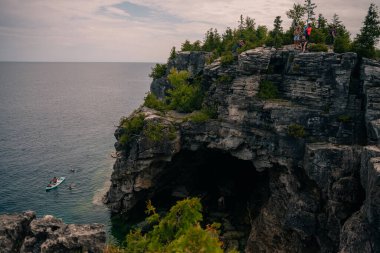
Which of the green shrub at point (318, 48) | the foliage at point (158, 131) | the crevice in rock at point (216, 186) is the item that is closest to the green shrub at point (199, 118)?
the foliage at point (158, 131)

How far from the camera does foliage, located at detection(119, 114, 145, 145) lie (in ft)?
136

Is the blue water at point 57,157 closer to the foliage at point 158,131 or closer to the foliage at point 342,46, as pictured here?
the foliage at point 158,131

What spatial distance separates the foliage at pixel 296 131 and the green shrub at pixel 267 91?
4562mm

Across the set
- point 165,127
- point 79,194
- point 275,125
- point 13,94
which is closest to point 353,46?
point 275,125

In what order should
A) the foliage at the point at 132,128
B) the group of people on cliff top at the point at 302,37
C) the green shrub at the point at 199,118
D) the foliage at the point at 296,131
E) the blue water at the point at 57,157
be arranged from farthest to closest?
the blue water at the point at 57,157 → the foliage at the point at 132,128 → the green shrub at the point at 199,118 → the group of people on cliff top at the point at 302,37 → the foliage at the point at 296,131

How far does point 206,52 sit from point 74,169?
110 feet

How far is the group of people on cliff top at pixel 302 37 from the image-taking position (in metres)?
35.6

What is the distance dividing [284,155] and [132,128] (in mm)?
18843

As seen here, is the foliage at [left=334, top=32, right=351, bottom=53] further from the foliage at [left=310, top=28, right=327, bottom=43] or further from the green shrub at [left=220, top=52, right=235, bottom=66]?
the green shrub at [left=220, top=52, right=235, bottom=66]

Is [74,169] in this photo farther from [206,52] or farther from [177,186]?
[206,52]

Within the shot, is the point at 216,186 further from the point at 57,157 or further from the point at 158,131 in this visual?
the point at 57,157

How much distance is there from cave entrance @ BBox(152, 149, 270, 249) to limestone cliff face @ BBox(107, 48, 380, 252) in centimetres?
18

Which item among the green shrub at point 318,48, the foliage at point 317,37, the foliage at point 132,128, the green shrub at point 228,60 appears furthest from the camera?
the foliage at point 132,128

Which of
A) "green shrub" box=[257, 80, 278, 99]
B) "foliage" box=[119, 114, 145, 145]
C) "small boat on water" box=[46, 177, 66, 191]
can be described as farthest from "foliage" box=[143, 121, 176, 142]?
"small boat on water" box=[46, 177, 66, 191]
